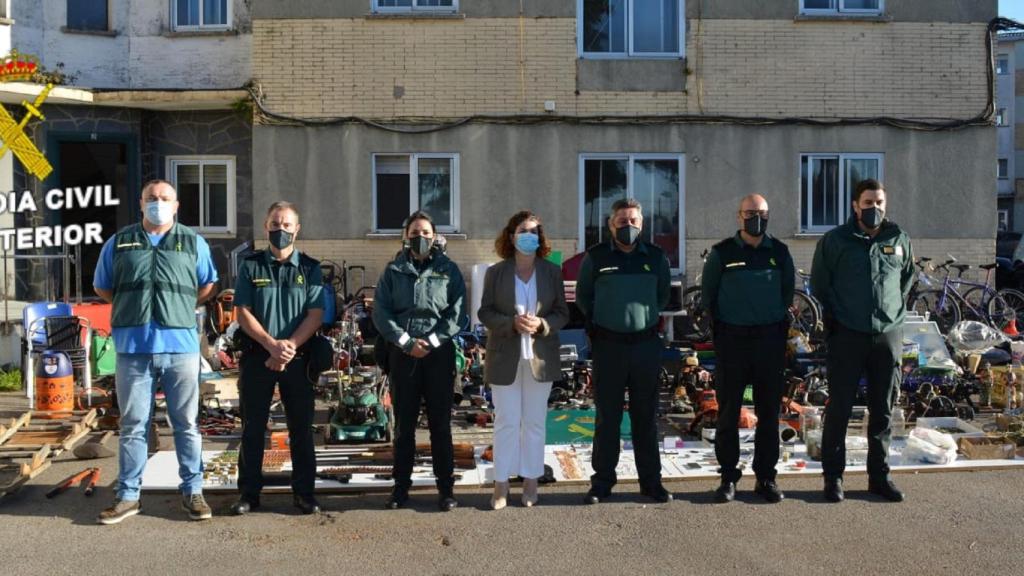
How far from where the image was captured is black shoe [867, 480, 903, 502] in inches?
275

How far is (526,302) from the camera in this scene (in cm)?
702

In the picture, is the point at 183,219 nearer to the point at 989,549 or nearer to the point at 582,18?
the point at 582,18

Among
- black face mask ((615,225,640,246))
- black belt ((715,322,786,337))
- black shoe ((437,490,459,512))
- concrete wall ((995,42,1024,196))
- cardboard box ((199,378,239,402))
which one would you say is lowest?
black shoe ((437,490,459,512))

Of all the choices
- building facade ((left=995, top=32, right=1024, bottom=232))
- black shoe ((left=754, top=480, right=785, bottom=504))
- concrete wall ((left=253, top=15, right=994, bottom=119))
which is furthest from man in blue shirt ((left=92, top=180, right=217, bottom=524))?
building facade ((left=995, top=32, right=1024, bottom=232))

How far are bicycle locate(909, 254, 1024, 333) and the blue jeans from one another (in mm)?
10563

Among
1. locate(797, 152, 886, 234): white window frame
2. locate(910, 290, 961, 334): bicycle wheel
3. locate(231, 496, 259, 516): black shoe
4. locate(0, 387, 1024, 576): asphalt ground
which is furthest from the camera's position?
locate(797, 152, 886, 234): white window frame

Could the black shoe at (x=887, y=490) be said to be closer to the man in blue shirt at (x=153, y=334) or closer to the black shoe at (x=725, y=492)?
the black shoe at (x=725, y=492)

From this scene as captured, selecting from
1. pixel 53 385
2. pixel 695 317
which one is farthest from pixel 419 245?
pixel 695 317

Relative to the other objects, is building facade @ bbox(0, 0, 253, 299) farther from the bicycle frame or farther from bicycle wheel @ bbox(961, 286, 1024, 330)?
bicycle wheel @ bbox(961, 286, 1024, 330)

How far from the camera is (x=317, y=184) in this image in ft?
48.1

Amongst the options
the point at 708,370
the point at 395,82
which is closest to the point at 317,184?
the point at 395,82

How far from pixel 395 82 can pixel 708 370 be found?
20.8ft

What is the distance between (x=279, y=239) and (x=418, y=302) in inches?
39.6

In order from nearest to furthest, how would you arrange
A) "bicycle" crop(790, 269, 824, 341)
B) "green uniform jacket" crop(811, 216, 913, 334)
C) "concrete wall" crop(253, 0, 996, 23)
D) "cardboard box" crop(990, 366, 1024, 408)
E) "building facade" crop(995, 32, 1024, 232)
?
"green uniform jacket" crop(811, 216, 913, 334), "cardboard box" crop(990, 366, 1024, 408), "bicycle" crop(790, 269, 824, 341), "concrete wall" crop(253, 0, 996, 23), "building facade" crop(995, 32, 1024, 232)
